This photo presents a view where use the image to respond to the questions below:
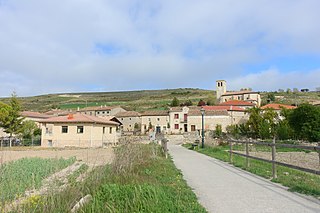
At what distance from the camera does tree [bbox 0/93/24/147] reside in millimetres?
40000

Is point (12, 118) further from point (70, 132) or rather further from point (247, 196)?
point (247, 196)

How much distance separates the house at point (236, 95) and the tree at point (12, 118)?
6148 cm

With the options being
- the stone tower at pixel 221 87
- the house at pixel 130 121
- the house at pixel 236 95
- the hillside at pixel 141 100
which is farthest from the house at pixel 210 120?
the stone tower at pixel 221 87

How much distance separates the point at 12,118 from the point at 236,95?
67963mm

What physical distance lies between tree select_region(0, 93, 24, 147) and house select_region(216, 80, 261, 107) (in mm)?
61481

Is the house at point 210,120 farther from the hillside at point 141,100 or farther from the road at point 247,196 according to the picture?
the road at point 247,196

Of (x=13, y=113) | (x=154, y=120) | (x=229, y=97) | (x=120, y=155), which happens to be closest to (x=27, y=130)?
(x=13, y=113)

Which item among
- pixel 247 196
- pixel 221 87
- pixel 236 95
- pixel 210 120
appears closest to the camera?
pixel 247 196

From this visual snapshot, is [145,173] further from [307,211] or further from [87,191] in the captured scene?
[307,211]

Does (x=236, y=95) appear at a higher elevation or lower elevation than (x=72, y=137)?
higher

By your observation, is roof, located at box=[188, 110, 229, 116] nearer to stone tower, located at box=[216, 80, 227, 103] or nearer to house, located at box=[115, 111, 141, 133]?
house, located at box=[115, 111, 141, 133]

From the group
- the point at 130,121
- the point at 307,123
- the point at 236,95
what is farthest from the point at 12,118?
the point at 236,95

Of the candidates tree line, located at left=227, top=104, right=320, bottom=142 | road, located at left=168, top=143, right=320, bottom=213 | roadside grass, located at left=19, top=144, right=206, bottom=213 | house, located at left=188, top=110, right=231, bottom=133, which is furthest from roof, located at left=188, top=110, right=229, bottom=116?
roadside grass, located at left=19, top=144, right=206, bottom=213

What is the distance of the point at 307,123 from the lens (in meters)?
37.5
